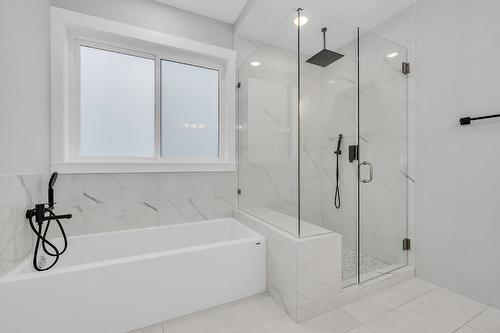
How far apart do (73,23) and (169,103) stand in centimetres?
93

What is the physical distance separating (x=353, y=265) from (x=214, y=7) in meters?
2.71

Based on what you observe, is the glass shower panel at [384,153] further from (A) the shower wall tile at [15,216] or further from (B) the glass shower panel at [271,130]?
(A) the shower wall tile at [15,216]

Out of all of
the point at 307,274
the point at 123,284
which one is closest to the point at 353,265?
the point at 307,274

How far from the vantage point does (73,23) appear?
179 centimetres

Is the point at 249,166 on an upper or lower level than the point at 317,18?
lower

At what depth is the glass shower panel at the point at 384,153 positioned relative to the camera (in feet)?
6.57

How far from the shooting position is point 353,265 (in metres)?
1.82

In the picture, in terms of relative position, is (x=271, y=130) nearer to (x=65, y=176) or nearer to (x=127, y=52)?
(x=127, y=52)

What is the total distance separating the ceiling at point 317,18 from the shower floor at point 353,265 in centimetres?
176

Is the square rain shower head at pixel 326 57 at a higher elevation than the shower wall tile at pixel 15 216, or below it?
higher

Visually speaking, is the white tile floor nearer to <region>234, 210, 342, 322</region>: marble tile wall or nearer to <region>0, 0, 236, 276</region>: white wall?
<region>234, 210, 342, 322</region>: marble tile wall

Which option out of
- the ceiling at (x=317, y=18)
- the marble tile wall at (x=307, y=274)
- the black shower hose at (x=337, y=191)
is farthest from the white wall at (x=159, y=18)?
the marble tile wall at (x=307, y=274)

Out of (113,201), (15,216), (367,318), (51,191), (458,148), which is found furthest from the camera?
(113,201)

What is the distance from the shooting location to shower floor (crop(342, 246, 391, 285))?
1.75 metres
